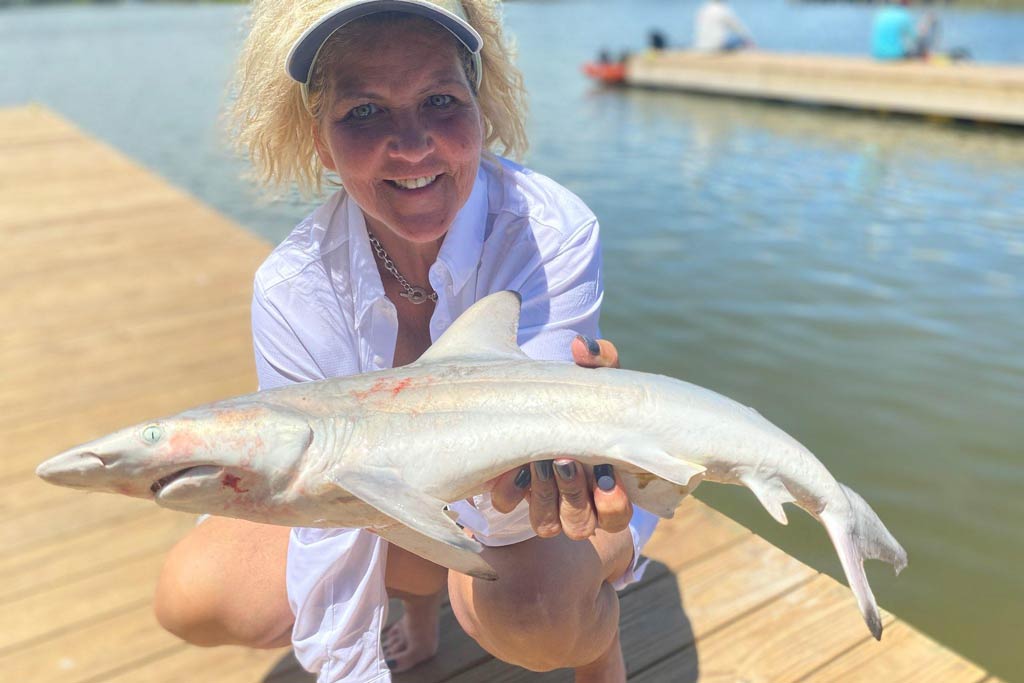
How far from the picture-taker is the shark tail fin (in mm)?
1570

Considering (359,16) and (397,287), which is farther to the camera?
(397,287)

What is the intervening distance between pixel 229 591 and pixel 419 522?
1.07 m

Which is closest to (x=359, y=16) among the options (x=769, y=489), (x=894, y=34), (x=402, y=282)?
(x=402, y=282)

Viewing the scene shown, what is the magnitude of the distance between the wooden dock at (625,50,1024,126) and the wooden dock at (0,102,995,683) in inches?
483

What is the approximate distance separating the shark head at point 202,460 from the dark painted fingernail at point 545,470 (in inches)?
18.2

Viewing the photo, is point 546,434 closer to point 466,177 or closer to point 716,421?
point 716,421

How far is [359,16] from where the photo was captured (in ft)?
5.98

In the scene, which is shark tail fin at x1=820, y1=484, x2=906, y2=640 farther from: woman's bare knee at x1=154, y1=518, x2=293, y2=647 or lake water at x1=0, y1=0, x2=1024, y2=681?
lake water at x1=0, y1=0, x2=1024, y2=681

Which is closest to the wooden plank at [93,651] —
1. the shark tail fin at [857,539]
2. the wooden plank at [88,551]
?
the wooden plank at [88,551]

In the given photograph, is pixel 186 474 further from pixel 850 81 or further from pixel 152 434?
pixel 850 81

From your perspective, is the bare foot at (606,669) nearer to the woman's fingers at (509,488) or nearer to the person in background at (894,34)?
the woman's fingers at (509,488)

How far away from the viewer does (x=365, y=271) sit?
2104 mm

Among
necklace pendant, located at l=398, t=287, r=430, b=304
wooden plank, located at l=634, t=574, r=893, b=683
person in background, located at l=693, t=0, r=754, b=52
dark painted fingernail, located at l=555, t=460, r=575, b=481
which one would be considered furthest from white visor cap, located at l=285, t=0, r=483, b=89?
person in background, located at l=693, t=0, r=754, b=52

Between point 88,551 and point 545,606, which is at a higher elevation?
point 545,606
